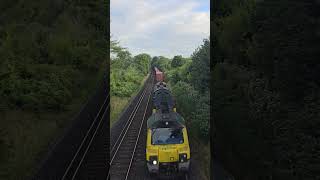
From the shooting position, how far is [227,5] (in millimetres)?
25125

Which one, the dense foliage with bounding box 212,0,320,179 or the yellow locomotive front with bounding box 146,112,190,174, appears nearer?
the dense foliage with bounding box 212,0,320,179

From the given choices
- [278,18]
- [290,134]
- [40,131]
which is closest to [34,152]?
[40,131]

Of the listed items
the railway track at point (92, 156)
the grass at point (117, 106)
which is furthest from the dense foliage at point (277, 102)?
the grass at point (117, 106)

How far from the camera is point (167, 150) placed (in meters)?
15.4

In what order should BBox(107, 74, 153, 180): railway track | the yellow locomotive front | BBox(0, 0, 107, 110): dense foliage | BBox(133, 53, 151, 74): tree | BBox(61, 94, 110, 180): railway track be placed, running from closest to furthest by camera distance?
BBox(61, 94, 110, 180): railway track
the yellow locomotive front
BBox(107, 74, 153, 180): railway track
BBox(0, 0, 107, 110): dense foliage
BBox(133, 53, 151, 74): tree

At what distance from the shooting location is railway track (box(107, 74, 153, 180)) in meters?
16.8

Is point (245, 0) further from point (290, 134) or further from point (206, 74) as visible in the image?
point (290, 134)

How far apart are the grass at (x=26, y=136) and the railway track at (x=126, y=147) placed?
2.88m

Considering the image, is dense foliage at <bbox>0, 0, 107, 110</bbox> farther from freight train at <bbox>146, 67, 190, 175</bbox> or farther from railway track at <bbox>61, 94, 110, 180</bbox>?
freight train at <bbox>146, 67, 190, 175</bbox>

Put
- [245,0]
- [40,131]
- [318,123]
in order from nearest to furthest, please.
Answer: [318,123] < [40,131] < [245,0]

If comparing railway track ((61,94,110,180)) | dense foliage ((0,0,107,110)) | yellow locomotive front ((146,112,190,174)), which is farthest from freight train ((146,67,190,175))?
dense foliage ((0,0,107,110))

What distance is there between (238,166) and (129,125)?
12.4m

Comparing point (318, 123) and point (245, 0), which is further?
point (245, 0)

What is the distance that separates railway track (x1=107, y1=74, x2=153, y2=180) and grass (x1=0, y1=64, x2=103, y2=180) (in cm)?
288
